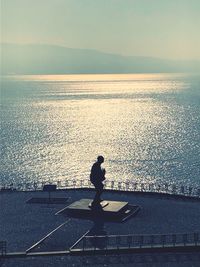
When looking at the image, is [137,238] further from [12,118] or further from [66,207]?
[12,118]

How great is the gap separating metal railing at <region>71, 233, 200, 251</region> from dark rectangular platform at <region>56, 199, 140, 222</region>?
586 centimetres

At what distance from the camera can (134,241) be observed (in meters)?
36.0

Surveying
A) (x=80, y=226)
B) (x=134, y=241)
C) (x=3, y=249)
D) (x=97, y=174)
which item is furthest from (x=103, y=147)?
(x=3, y=249)

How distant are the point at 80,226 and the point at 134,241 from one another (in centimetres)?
602

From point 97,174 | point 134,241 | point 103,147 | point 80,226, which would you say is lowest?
point 103,147

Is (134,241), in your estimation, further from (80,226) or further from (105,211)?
(105,211)

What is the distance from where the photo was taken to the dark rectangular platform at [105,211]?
140 feet

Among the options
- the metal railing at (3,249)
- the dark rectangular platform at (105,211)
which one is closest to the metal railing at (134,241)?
the metal railing at (3,249)

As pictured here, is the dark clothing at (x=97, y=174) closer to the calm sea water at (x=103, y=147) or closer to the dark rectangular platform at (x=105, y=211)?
the dark rectangular platform at (x=105, y=211)

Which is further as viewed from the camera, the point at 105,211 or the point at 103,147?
the point at 103,147

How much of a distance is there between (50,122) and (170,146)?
6321cm

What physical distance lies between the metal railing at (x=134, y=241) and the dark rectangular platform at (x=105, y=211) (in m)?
5.86

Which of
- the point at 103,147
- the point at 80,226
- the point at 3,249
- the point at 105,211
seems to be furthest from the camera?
the point at 103,147

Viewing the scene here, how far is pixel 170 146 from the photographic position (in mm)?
114062
